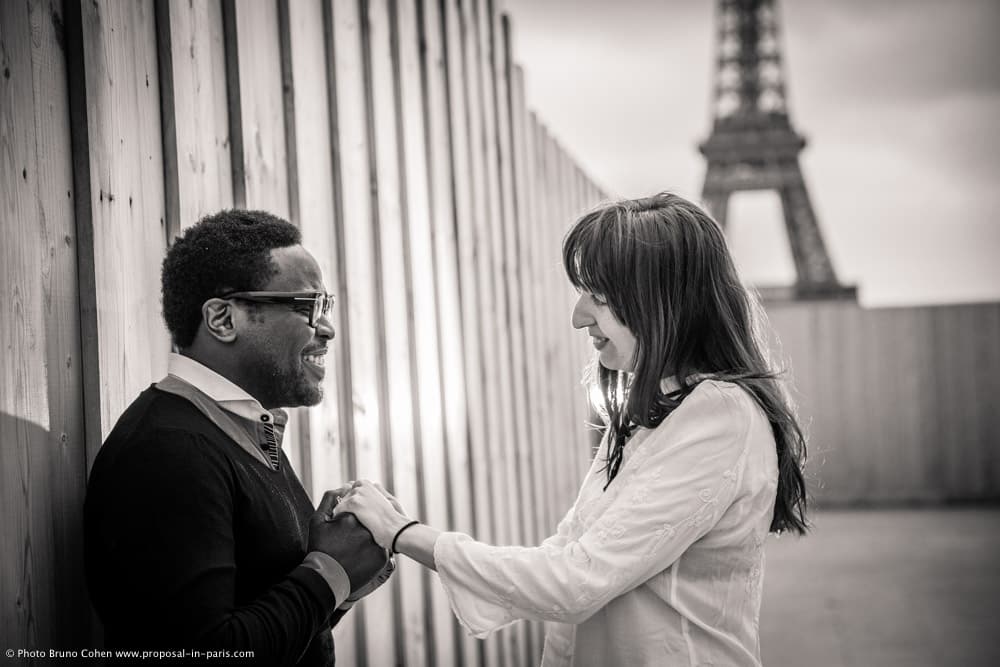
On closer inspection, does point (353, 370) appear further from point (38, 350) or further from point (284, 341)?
point (38, 350)

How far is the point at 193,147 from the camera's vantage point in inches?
73.1

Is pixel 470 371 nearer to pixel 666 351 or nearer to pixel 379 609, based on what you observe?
pixel 379 609

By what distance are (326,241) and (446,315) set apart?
853mm

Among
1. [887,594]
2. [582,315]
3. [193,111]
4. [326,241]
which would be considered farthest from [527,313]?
[887,594]

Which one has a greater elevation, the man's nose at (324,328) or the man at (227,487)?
the man's nose at (324,328)

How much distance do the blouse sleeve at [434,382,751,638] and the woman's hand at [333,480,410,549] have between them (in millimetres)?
94

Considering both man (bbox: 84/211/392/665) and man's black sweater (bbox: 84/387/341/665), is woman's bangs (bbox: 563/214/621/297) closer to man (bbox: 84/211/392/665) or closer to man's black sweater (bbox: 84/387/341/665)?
man (bbox: 84/211/392/665)

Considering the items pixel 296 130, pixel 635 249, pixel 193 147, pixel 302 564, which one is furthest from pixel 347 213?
pixel 302 564

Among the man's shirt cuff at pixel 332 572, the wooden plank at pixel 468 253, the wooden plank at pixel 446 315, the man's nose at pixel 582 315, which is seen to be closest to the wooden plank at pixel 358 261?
the wooden plank at pixel 446 315

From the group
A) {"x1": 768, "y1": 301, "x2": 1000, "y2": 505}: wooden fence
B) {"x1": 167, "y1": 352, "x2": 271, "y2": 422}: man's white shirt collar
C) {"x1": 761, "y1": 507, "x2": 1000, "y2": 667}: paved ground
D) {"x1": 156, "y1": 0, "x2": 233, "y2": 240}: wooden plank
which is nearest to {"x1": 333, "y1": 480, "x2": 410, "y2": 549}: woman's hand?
{"x1": 167, "y1": 352, "x2": 271, "y2": 422}: man's white shirt collar

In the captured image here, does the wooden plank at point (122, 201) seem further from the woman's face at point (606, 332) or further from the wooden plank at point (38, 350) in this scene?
the woman's face at point (606, 332)

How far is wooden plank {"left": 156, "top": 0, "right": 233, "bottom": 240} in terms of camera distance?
178 centimetres

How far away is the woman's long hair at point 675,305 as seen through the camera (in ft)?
5.76

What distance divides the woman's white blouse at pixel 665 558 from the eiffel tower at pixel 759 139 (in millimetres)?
16650
